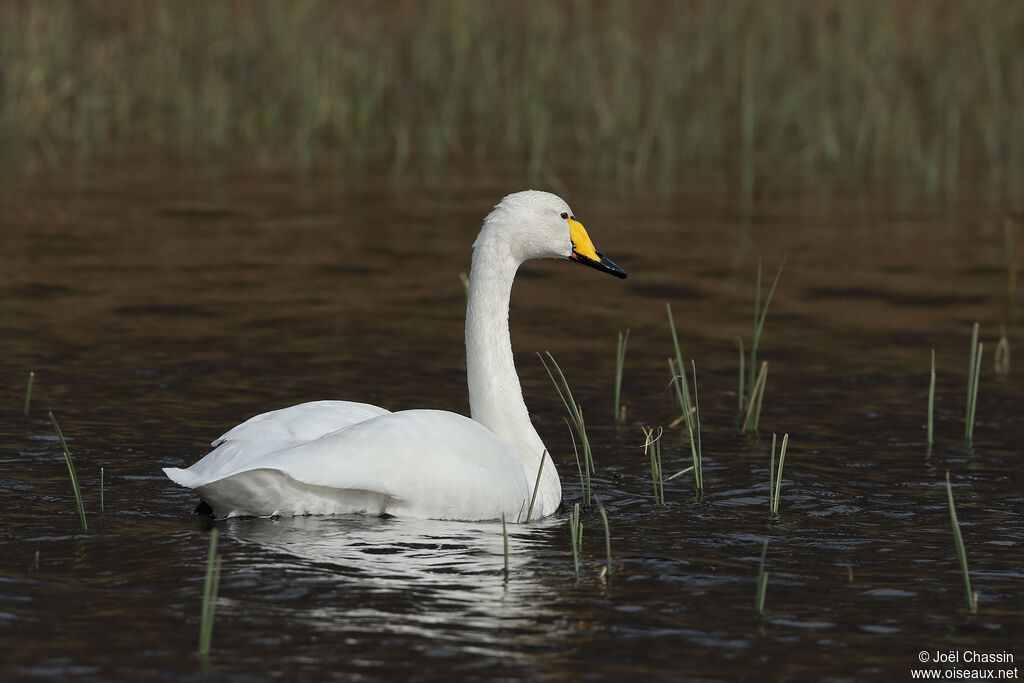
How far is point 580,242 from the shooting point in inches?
303

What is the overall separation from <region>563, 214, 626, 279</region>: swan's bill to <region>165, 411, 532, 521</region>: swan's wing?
4.03 feet

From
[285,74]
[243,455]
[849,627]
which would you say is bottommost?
[849,627]

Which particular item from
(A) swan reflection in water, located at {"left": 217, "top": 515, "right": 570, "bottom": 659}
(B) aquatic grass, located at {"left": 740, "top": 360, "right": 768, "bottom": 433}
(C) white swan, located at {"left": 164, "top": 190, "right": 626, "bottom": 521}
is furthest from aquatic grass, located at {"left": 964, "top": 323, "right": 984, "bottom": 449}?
(A) swan reflection in water, located at {"left": 217, "top": 515, "right": 570, "bottom": 659}

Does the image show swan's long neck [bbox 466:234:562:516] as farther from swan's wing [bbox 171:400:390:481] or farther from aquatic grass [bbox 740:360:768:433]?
aquatic grass [bbox 740:360:768:433]

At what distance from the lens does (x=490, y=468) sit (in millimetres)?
6766

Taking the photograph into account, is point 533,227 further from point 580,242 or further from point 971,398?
point 971,398

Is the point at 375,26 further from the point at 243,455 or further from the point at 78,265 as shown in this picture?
the point at 243,455

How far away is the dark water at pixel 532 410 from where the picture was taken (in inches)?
206

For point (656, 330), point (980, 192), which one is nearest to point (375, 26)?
point (980, 192)

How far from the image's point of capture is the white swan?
6.32m

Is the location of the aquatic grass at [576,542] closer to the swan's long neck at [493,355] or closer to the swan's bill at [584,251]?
the swan's long neck at [493,355]

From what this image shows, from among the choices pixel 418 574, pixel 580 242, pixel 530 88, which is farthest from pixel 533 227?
pixel 530 88

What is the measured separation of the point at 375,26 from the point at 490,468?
1354 centimetres

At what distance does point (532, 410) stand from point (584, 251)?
1.92 meters
